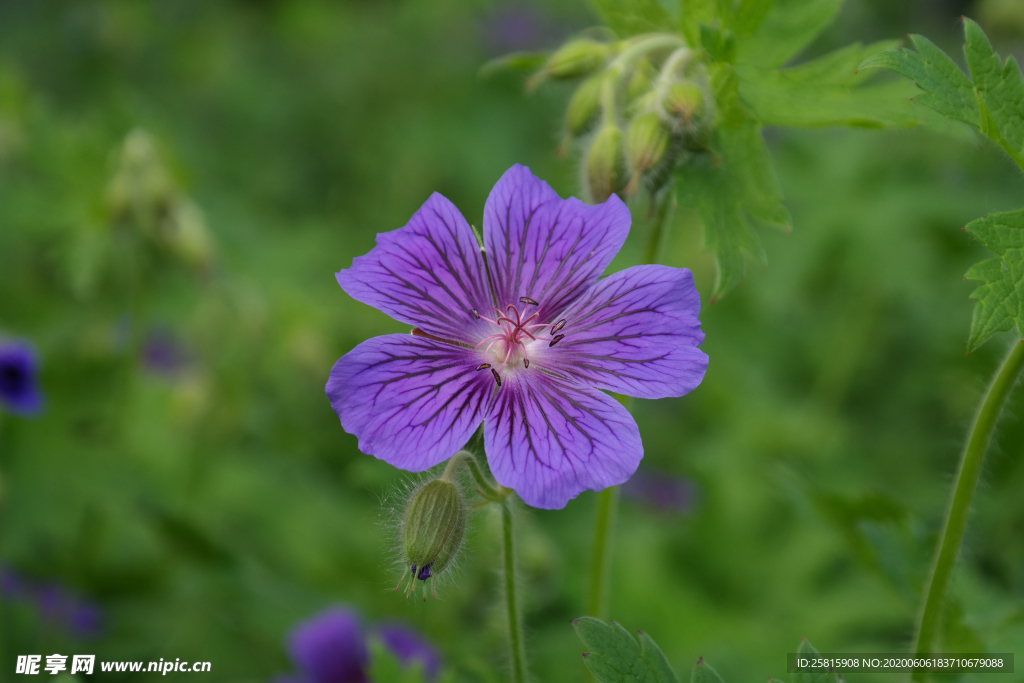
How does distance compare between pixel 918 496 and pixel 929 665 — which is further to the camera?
pixel 918 496

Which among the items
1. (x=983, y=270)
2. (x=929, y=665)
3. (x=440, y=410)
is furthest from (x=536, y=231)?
(x=929, y=665)

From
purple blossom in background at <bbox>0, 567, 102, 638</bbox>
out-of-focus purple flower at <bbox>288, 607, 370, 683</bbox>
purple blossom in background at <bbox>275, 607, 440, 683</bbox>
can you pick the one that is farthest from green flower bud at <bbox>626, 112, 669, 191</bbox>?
purple blossom in background at <bbox>0, 567, 102, 638</bbox>

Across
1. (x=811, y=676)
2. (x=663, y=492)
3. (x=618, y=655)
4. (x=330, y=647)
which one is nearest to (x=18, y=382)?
(x=330, y=647)

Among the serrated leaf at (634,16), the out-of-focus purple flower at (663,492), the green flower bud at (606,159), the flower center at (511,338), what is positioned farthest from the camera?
the out-of-focus purple flower at (663,492)

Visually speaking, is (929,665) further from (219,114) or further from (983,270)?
(219,114)

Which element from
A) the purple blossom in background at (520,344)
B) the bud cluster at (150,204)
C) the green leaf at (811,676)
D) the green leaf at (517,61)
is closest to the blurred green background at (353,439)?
the bud cluster at (150,204)

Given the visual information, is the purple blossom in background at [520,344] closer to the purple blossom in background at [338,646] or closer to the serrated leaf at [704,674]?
the serrated leaf at [704,674]
